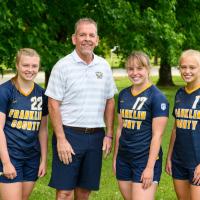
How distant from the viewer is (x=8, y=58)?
9.64m

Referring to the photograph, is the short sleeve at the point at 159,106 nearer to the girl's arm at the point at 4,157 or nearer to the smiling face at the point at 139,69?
the smiling face at the point at 139,69

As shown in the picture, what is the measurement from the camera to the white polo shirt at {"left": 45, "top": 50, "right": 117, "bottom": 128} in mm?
4734

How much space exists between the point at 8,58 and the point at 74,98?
518cm

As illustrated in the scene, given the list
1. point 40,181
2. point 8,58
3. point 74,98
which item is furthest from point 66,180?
point 8,58

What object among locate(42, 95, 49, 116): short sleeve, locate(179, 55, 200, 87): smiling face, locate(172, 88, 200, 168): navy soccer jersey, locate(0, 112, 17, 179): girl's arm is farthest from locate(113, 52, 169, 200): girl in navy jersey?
locate(0, 112, 17, 179): girl's arm

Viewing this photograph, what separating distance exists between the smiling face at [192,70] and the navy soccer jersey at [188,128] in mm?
103

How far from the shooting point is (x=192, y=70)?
178 inches

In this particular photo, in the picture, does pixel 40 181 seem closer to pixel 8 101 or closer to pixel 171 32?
pixel 8 101

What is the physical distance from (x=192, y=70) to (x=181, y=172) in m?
0.98

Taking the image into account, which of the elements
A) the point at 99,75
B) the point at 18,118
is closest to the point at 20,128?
the point at 18,118

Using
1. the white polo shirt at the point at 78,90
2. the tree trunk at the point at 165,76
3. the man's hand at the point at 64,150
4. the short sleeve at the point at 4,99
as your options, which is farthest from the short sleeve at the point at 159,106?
the tree trunk at the point at 165,76

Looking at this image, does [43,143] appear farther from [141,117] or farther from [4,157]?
[141,117]

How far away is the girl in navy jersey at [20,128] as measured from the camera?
4465 mm

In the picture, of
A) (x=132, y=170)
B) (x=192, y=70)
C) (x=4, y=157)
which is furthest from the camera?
(x=132, y=170)
